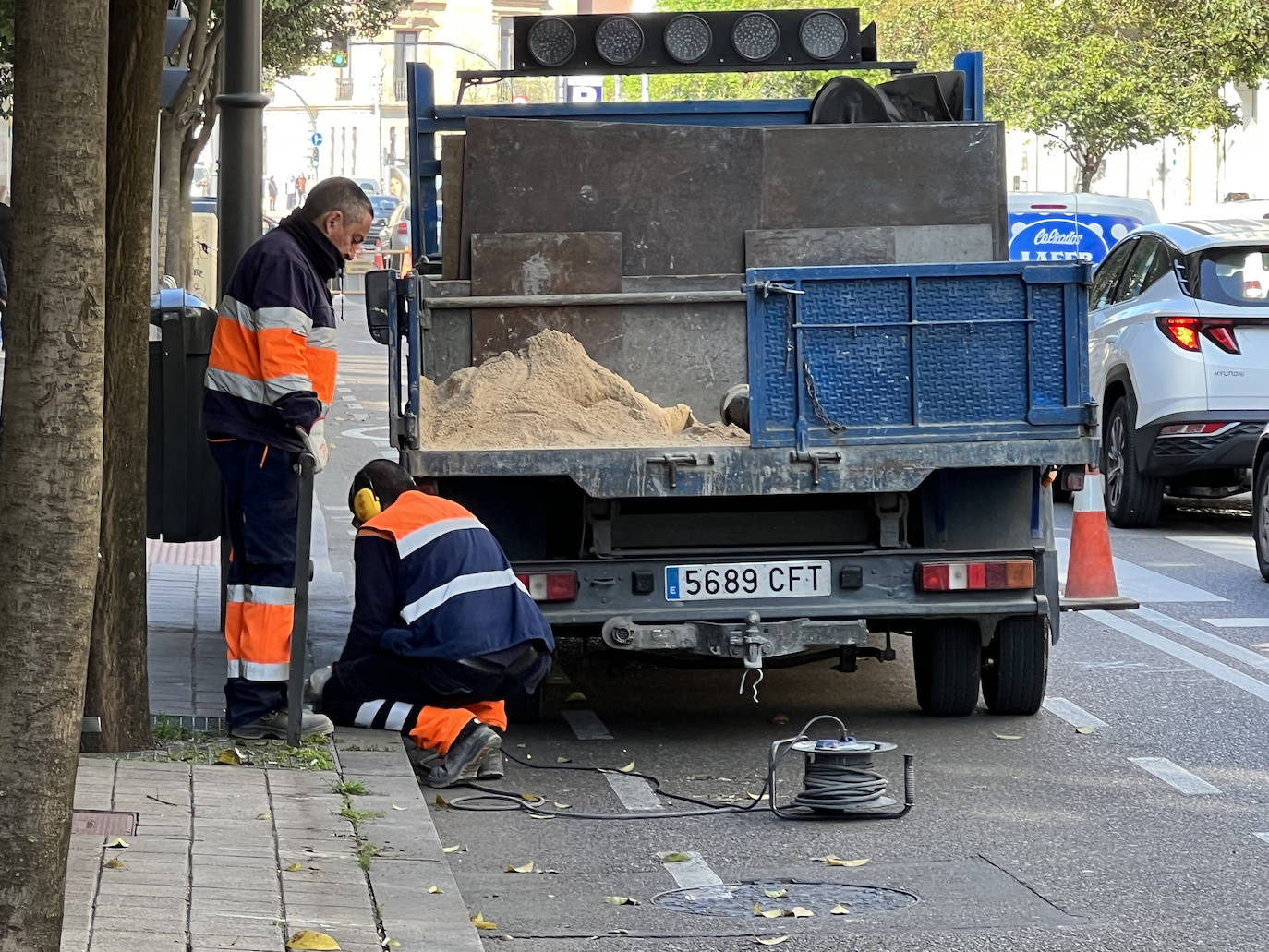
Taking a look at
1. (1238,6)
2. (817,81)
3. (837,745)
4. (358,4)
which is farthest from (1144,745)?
(817,81)

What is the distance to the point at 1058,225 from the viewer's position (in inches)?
833

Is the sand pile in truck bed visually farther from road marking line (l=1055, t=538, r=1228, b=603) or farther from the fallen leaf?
road marking line (l=1055, t=538, r=1228, b=603)

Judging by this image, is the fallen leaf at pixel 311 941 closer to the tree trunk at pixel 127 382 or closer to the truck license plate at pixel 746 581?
the tree trunk at pixel 127 382

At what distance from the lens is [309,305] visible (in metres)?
6.88

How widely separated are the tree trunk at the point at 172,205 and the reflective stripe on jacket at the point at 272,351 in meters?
16.7

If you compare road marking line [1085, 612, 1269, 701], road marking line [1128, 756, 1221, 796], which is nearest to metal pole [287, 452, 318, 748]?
road marking line [1128, 756, 1221, 796]

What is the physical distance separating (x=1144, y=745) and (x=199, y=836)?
358 centimetres

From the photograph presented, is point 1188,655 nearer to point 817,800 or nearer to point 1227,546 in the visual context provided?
point 817,800

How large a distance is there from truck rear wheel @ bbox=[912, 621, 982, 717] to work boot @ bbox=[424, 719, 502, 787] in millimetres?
1811

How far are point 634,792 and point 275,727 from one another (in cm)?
115

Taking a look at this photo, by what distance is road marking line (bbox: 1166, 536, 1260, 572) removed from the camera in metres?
12.4

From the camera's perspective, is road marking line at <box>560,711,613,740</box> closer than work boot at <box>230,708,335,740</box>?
No

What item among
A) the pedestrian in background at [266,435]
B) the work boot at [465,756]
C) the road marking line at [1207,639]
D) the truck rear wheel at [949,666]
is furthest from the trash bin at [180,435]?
the road marking line at [1207,639]

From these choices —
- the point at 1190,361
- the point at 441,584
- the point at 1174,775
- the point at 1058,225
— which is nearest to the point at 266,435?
the point at 441,584
